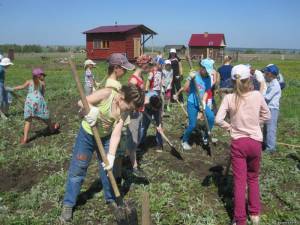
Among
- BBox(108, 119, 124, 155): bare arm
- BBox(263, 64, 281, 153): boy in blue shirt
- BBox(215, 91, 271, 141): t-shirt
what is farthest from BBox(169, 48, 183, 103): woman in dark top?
BBox(108, 119, 124, 155): bare arm

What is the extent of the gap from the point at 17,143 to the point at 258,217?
547 centimetres

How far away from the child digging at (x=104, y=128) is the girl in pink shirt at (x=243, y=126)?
1.03 meters

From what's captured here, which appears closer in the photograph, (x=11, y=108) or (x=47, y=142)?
(x=47, y=142)

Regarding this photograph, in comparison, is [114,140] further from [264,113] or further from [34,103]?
[34,103]

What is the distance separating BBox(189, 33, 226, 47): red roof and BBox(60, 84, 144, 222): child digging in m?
50.8

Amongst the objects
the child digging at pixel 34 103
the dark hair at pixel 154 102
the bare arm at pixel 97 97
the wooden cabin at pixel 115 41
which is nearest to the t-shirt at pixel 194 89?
the dark hair at pixel 154 102

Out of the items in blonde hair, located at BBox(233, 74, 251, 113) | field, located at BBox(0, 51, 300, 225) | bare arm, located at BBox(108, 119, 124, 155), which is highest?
blonde hair, located at BBox(233, 74, 251, 113)

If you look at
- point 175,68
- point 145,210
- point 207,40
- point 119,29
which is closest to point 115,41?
point 119,29

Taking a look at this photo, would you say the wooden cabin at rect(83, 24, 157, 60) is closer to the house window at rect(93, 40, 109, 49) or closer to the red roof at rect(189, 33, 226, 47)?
the house window at rect(93, 40, 109, 49)

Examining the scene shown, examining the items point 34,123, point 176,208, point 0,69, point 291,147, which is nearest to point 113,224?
point 176,208

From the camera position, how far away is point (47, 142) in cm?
795

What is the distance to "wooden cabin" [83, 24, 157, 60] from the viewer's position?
123 ft

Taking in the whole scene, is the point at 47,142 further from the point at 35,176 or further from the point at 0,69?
the point at 0,69

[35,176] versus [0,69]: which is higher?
[0,69]
